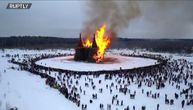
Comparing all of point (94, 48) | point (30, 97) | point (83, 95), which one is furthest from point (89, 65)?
point (30, 97)

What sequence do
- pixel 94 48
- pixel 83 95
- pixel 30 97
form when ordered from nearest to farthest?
pixel 30 97
pixel 83 95
pixel 94 48

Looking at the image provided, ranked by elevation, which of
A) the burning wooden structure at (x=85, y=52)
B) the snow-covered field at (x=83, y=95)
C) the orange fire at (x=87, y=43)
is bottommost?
the snow-covered field at (x=83, y=95)

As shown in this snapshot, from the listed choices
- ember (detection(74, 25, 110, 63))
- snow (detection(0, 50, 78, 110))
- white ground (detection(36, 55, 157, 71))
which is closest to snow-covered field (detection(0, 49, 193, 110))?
snow (detection(0, 50, 78, 110))

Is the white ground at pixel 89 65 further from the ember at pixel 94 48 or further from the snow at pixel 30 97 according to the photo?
the snow at pixel 30 97

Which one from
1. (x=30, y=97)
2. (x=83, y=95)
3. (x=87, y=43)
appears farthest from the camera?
(x=87, y=43)

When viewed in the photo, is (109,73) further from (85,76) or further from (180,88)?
(180,88)

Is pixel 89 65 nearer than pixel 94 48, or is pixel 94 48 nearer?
pixel 89 65

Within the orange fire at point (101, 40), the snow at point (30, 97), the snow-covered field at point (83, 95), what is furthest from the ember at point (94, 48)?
the snow at point (30, 97)

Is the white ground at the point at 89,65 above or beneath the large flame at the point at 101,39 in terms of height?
beneath

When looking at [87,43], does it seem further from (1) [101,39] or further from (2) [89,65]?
(2) [89,65]

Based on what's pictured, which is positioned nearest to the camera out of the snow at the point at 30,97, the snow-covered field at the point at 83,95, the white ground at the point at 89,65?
the snow at the point at 30,97
